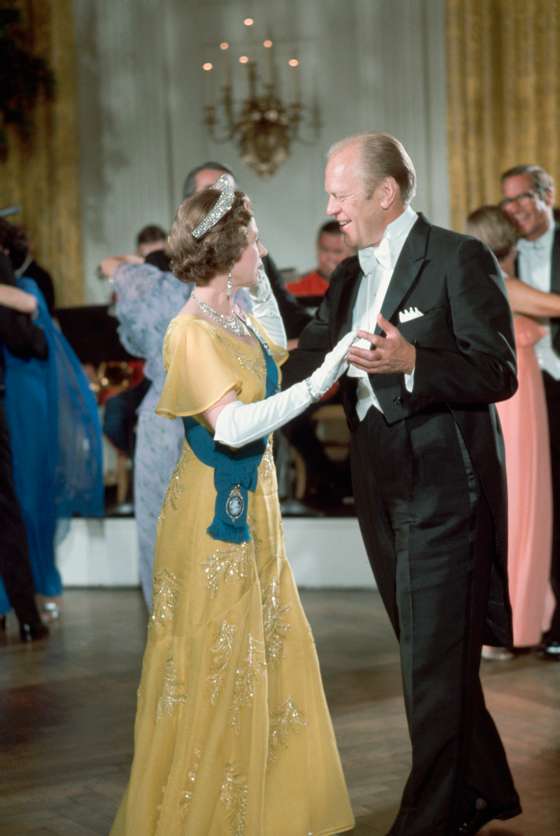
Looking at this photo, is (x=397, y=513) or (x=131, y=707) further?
(x=131, y=707)

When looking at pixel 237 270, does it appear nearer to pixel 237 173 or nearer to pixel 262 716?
pixel 262 716

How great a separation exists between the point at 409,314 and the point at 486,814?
118 centimetres

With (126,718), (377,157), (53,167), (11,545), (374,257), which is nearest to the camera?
(377,157)

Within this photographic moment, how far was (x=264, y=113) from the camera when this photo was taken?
33.9 ft

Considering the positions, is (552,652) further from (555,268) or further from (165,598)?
(165,598)

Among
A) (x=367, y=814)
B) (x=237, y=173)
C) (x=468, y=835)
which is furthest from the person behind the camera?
(x=237, y=173)

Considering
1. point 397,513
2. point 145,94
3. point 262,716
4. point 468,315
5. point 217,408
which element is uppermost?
point 145,94

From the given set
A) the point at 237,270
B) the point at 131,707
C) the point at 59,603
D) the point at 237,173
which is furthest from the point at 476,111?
the point at 237,270

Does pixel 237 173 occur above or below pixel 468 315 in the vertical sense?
above

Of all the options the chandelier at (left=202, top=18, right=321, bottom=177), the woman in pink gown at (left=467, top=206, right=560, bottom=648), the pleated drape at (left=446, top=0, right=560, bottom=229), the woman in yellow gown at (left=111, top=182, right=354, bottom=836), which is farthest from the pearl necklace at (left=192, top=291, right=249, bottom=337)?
the chandelier at (left=202, top=18, right=321, bottom=177)

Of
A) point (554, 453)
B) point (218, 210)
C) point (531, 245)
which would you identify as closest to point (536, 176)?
point (531, 245)

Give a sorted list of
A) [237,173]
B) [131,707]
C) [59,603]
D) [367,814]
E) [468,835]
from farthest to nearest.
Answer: [237,173], [59,603], [131,707], [367,814], [468,835]

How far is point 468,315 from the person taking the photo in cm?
279

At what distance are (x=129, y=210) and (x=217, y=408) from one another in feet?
26.9
